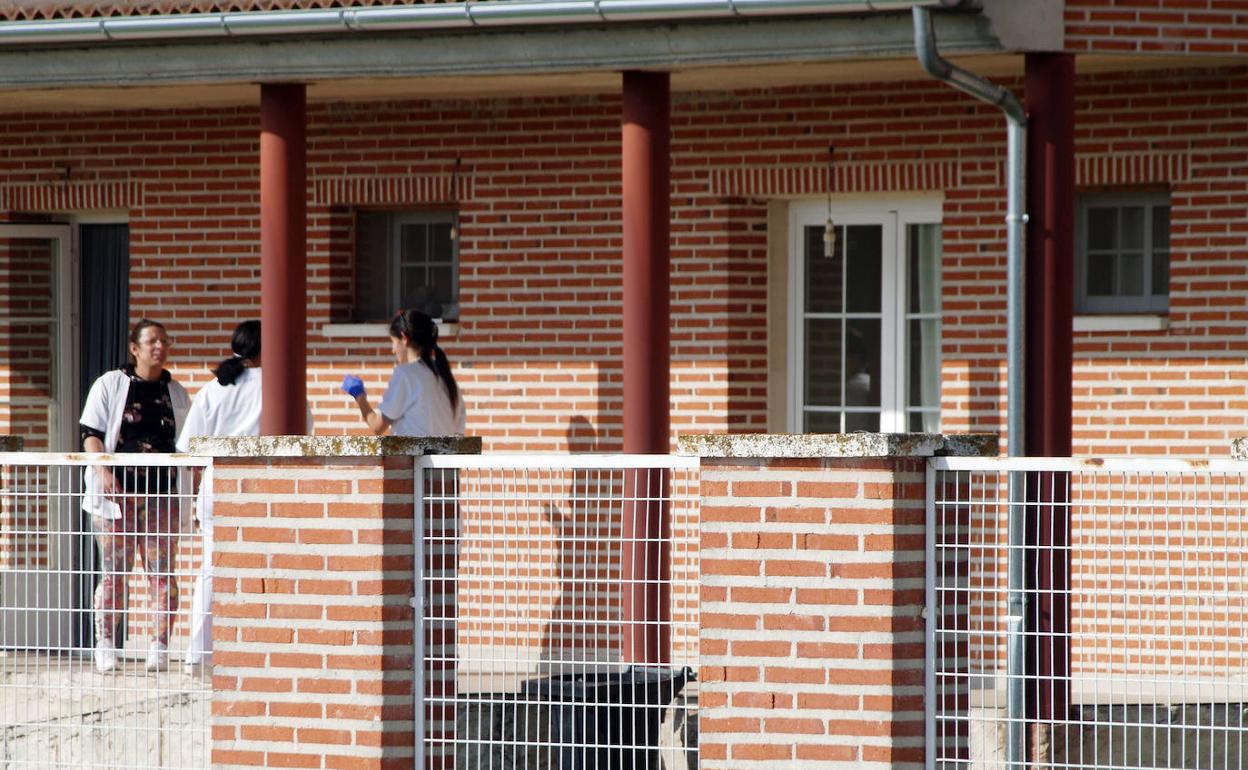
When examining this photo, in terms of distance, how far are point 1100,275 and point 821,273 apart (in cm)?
148

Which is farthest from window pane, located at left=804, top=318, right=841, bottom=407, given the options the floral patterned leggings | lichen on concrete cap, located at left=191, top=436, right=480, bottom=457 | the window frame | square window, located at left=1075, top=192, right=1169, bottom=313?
the floral patterned leggings

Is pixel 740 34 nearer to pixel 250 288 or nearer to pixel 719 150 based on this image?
pixel 719 150

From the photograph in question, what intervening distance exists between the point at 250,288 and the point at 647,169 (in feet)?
10.2

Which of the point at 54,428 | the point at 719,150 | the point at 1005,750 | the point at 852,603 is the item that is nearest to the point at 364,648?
the point at 852,603

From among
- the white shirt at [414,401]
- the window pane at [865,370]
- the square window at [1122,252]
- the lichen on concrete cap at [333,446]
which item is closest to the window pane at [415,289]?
the white shirt at [414,401]

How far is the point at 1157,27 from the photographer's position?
8.77 meters

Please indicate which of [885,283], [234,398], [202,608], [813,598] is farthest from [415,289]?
[813,598]

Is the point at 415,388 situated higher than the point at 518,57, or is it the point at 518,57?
the point at 518,57

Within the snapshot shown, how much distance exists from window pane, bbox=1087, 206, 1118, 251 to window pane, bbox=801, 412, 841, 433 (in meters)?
1.63

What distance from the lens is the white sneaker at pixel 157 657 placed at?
6809 mm

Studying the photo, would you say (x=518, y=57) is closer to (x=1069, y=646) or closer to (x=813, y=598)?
(x=813, y=598)

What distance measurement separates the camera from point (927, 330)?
34.0 ft

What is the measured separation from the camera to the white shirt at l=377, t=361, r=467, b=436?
29.7 feet

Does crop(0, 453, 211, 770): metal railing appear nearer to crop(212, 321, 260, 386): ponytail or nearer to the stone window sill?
crop(212, 321, 260, 386): ponytail
